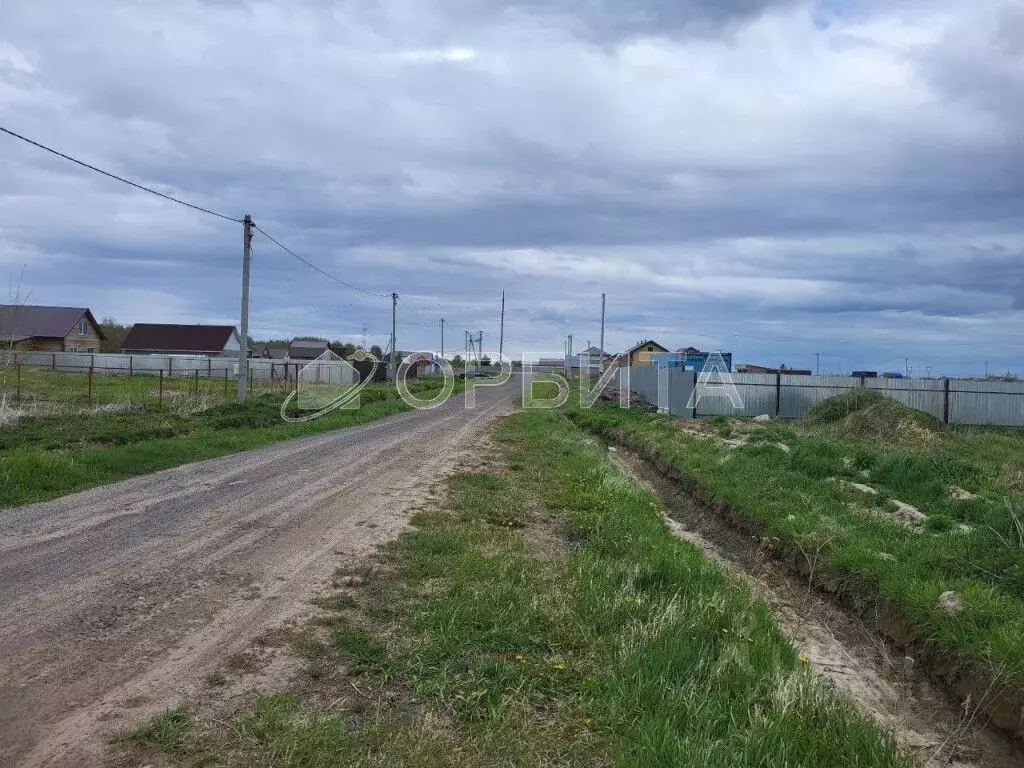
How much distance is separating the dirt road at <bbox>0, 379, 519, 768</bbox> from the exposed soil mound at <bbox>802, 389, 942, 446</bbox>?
39.3 feet

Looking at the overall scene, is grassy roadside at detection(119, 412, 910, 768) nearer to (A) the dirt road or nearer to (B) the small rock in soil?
(A) the dirt road

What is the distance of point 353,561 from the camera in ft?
23.3

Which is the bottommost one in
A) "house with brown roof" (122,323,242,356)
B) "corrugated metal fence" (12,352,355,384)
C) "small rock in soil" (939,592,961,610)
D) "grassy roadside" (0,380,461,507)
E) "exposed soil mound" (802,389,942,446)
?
"small rock in soil" (939,592,961,610)

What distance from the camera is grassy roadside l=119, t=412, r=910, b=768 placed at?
382cm

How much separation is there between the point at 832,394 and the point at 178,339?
65.5m

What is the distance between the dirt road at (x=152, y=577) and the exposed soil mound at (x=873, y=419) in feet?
39.3

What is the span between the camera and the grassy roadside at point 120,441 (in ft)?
34.2

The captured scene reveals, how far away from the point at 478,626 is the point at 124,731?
2.40 m

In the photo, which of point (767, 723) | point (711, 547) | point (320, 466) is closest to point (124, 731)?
point (767, 723)

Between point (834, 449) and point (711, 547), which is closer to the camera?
point (711, 547)

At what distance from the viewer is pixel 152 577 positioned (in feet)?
20.7

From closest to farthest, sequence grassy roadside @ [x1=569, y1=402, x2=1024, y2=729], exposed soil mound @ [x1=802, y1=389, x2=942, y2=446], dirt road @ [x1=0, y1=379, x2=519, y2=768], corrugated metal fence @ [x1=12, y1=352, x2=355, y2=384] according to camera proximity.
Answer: dirt road @ [x1=0, y1=379, x2=519, y2=768] < grassy roadside @ [x1=569, y1=402, x2=1024, y2=729] < exposed soil mound @ [x1=802, y1=389, x2=942, y2=446] < corrugated metal fence @ [x1=12, y1=352, x2=355, y2=384]

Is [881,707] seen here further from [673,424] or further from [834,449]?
[673,424]

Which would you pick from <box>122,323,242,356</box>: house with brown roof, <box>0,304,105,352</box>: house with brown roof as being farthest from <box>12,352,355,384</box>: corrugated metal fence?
<box>122,323,242,356</box>: house with brown roof
